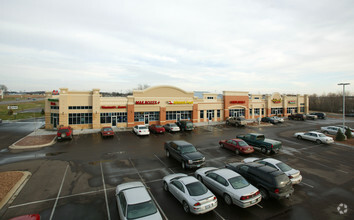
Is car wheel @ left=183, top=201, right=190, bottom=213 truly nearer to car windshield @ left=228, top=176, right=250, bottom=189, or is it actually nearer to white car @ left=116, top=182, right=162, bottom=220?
white car @ left=116, top=182, right=162, bottom=220

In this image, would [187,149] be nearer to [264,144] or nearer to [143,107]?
[264,144]

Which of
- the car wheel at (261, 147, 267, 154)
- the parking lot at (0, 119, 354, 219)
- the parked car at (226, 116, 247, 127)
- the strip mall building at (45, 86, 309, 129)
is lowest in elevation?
the parking lot at (0, 119, 354, 219)

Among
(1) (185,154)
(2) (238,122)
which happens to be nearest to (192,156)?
(1) (185,154)

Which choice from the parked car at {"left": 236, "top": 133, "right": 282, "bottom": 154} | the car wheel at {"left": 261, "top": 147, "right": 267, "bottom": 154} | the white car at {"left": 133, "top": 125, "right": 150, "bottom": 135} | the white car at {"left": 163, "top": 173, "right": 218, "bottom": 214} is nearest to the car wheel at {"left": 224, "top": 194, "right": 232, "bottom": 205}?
the white car at {"left": 163, "top": 173, "right": 218, "bottom": 214}

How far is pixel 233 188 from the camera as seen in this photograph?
923 cm

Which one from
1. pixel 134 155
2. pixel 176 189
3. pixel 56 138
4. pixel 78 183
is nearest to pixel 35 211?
pixel 78 183

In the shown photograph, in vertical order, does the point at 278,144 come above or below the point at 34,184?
above

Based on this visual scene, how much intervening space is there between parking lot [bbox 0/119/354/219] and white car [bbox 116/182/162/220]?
1.31 m

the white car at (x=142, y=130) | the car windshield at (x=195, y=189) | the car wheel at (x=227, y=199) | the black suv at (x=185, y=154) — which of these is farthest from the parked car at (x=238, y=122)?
the car windshield at (x=195, y=189)

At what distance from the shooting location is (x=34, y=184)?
453 inches

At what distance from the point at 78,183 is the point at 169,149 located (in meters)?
7.62

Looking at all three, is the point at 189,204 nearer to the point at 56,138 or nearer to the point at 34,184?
the point at 34,184

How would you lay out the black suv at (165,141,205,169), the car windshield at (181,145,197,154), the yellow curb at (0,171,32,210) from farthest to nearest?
the car windshield at (181,145,197,154) → the black suv at (165,141,205,169) → the yellow curb at (0,171,32,210)

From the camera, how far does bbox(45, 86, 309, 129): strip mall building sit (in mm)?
29938
